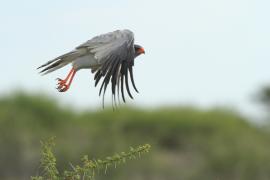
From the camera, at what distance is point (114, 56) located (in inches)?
364

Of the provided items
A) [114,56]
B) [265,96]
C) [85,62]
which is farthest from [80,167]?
[265,96]

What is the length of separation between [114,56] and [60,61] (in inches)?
39.8

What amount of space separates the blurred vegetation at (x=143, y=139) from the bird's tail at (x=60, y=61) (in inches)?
602

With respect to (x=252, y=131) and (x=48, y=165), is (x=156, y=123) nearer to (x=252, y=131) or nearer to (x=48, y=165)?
(x=252, y=131)

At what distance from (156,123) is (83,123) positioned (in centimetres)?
625

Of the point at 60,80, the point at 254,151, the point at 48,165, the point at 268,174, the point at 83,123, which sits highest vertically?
the point at 83,123

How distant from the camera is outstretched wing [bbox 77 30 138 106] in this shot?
8883 mm

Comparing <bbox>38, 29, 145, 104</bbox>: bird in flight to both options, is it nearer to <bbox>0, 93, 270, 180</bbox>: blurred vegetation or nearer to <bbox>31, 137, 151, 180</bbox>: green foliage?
<bbox>31, 137, 151, 180</bbox>: green foliage

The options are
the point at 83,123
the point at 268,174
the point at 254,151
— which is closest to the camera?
the point at 268,174

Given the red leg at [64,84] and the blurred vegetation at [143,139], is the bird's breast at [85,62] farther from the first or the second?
the blurred vegetation at [143,139]

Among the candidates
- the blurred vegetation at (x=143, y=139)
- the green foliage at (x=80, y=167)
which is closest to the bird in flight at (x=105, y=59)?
the green foliage at (x=80, y=167)

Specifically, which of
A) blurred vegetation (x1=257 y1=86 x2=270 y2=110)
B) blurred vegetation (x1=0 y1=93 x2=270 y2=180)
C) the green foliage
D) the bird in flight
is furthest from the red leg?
blurred vegetation (x1=257 y1=86 x2=270 y2=110)

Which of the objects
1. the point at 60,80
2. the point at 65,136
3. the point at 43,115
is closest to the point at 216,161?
the point at 65,136

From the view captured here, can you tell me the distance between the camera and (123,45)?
9.51m
